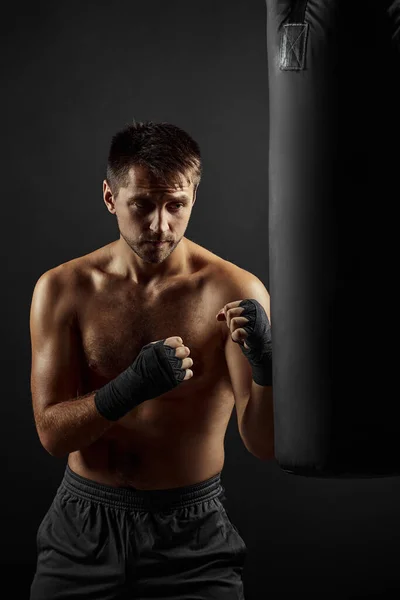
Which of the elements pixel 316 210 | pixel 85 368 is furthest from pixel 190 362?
pixel 316 210

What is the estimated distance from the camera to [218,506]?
88.0 inches

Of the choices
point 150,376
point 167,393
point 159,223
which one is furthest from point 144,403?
point 159,223

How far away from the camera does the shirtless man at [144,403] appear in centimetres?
211

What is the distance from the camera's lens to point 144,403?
2.20 meters

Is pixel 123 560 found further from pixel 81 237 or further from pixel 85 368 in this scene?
pixel 81 237

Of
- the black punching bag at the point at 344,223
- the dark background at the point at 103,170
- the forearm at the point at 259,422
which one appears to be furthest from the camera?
the dark background at the point at 103,170

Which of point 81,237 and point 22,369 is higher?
point 81,237

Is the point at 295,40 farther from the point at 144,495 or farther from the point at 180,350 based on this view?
the point at 144,495

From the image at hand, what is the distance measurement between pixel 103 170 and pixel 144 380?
1275 mm

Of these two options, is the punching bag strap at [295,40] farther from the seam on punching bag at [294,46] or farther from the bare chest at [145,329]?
the bare chest at [145,329]

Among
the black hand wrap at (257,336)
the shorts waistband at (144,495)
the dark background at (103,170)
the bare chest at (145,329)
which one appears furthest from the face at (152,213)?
the dark background at (103,170)

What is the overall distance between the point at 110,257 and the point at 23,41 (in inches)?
43.3

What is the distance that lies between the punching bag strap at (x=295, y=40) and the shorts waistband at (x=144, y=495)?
1.06 meters

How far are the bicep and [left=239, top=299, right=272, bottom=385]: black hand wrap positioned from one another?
1.49 ft
